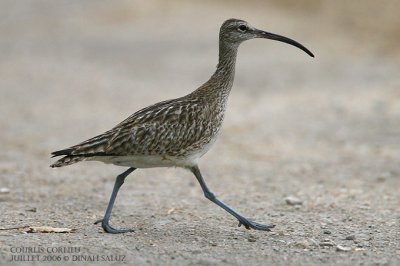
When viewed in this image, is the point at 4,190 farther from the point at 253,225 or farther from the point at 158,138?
the point at 253,225

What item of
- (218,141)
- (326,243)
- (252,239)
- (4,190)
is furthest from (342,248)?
(218,141)

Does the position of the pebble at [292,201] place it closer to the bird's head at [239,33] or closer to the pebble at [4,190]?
the bird's head at [239,33]

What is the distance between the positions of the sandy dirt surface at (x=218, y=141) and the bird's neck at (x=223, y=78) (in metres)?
1.43

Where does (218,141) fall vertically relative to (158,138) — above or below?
above

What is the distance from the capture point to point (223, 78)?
29.7 feet

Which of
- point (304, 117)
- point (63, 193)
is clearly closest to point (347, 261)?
point (63, 193)

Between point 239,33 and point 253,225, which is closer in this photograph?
point 253,225

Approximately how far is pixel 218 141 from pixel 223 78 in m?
6.48

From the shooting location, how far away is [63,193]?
1084 cm

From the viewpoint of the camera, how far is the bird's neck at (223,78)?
349 inches

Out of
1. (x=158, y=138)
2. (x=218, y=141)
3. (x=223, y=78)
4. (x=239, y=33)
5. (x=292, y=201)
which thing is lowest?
(x=158, y=138)

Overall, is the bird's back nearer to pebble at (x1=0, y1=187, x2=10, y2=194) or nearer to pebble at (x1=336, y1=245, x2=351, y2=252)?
pebble at (x1=336, y1=245, x2=351, y2=252)

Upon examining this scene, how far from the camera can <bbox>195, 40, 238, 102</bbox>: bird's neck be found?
8.86 meters

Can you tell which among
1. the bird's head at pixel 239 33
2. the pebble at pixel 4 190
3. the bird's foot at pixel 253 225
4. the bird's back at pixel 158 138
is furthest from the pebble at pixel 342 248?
the pebble at pixel 4 190
